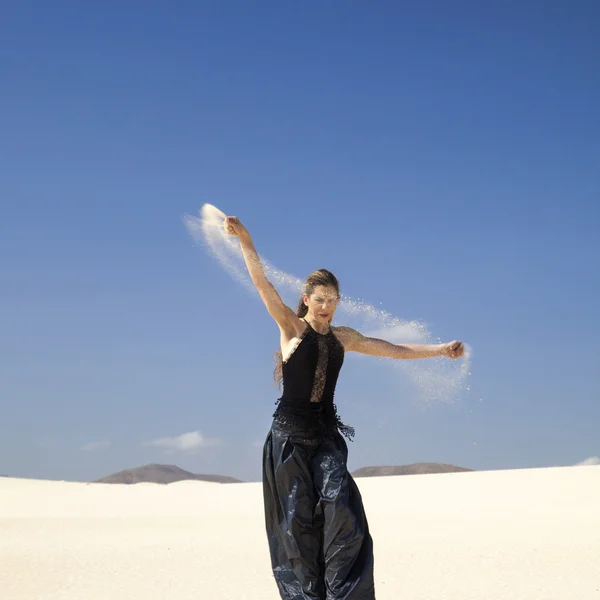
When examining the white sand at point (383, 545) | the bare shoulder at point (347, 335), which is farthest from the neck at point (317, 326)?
the white sand at point (383, 545)

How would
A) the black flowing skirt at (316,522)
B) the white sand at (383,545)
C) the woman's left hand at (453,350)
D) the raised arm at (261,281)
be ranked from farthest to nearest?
the white sand at (383,545)
the woman's left hand at (453,350)
the raised arm at (261,281)
the black flowing skirt at (316,522)

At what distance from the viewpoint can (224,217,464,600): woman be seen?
5.64m

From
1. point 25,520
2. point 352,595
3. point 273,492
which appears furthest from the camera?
point 25,520

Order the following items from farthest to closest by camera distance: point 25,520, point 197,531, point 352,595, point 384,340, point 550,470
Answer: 1. point 550,470
2. point 25,520
3. point 197,531
4. point 384,340
5. point 352,595

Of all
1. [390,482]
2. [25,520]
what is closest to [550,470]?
[390,482]

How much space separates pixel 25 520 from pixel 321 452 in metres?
18.4

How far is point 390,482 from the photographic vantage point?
31.4 m

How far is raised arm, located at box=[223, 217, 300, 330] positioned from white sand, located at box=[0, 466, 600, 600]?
19.0ft

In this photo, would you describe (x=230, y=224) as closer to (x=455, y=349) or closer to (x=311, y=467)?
(x=311, y=467)

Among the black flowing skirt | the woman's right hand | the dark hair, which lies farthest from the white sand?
the woman's right hand

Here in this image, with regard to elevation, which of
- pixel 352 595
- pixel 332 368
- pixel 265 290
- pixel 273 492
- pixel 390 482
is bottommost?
pixel 352 595

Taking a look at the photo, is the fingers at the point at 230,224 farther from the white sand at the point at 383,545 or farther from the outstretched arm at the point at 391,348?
the white sand at the point at 383,545

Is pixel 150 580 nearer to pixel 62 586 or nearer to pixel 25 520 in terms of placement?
pixel 62 586

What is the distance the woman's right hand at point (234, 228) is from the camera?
6.12 meters
